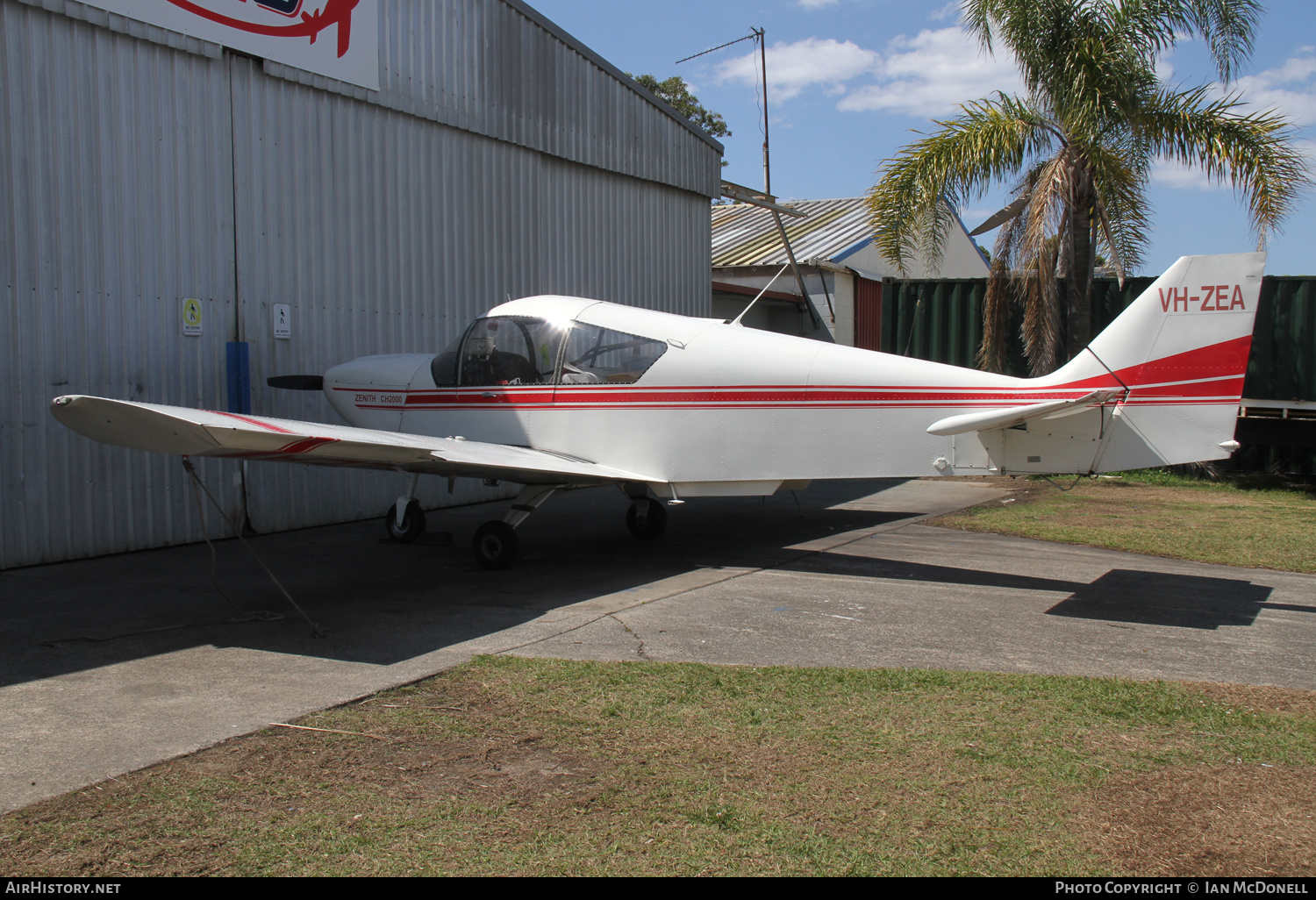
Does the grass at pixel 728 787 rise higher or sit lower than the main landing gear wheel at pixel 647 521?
lower

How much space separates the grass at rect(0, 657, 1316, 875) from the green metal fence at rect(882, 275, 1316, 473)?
1237 centimetres

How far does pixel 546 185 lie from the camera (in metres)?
13.6

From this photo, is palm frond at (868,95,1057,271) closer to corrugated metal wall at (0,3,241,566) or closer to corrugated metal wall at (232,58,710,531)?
Result: corrugated metal wall at (232,58,710,531)

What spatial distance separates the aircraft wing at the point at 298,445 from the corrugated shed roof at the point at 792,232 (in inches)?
558

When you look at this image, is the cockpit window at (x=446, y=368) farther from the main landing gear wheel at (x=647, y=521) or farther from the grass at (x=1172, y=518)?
the grass at (x=1172, y=518)

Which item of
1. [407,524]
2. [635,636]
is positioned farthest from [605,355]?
[635,636]

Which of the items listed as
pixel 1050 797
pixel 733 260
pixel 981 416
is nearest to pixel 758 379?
pixel 981 416

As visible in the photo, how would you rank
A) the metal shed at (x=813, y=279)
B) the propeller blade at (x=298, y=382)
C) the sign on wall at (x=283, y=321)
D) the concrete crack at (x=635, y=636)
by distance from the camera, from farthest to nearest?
the metal shed at (x=813, y=279) < the sign on wall at (x=283, y=321) < the propeller blade at (x=298, y=382) < the concrete crack at (x=635, y=636)

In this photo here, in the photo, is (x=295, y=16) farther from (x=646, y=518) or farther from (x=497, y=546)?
(x=646, y=518)

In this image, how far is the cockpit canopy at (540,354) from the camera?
820 centimetres

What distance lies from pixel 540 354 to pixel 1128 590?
5166 mm

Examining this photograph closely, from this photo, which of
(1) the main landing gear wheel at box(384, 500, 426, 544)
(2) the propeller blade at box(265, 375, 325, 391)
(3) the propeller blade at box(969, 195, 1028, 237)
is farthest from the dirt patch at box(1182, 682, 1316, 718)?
(3) the propeller blade at box(969, 195, 1028, 237)

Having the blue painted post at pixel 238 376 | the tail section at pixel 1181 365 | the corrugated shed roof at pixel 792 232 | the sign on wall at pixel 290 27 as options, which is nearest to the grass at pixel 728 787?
the tail section at pixel 1181 365

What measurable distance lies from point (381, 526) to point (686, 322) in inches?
181
